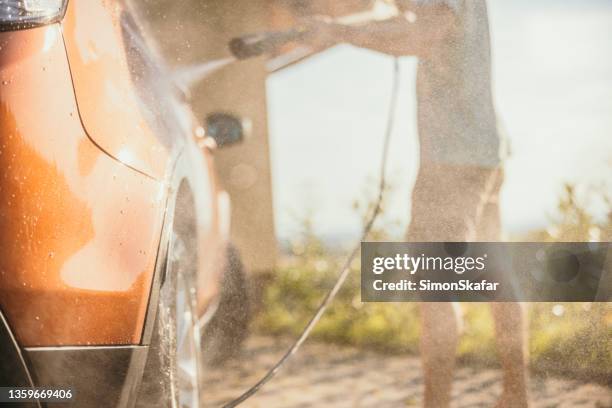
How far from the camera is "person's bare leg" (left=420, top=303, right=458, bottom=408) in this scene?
7.55ft

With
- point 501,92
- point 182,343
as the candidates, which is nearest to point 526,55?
point 501,92

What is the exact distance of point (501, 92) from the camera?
7.55 feet

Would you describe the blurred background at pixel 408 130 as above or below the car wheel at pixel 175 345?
above

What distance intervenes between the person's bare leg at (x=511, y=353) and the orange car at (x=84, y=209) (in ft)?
3.51

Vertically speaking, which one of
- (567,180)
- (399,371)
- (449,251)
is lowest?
(399,371)

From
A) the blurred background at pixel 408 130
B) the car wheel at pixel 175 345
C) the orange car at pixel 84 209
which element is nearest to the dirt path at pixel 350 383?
the blurred background at pixel 408 130

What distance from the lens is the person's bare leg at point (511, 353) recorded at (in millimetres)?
2289

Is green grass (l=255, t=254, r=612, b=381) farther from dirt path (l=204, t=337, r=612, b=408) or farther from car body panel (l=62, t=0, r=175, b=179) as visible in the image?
car body panel (l=62, t=0, r=175, b=179)

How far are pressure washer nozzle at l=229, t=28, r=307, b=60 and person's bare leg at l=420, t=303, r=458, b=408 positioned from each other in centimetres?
100

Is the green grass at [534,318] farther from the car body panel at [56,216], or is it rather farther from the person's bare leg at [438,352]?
the car body panel at [56,216]

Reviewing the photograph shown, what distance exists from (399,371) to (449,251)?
0.70m

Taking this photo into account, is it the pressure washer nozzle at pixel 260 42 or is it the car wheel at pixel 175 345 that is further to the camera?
the pressure washer nozzle at pixel 260 42

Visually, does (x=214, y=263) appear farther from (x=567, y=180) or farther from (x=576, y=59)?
(x=576, y=59)

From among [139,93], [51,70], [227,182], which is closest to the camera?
[51,70]
